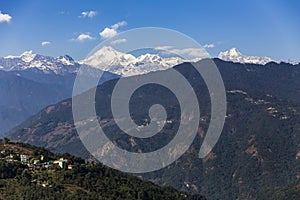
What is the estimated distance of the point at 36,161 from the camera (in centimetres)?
6141

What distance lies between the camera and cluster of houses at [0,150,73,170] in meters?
60.5

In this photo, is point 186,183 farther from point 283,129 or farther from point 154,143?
point 283,129

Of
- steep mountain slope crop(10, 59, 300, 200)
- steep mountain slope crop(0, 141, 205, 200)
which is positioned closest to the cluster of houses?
steep mountain slope crop(0, 141, 205, 200)

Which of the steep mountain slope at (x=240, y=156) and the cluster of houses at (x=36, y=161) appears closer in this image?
the cluster of houses at (x=36, y=161)

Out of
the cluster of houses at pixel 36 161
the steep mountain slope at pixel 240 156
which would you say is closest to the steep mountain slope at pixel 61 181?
the cluster of houses at pixel 36 161

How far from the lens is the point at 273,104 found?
197 m

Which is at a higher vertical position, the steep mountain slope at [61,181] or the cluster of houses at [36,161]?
the cluster of houses at [36,161]

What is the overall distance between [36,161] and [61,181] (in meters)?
6.68

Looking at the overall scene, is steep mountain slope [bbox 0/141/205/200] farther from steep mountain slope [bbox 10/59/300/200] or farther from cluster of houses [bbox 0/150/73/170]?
steep mountain slope [bbox 10/59/300/200]

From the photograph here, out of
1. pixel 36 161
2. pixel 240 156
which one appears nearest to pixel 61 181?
pixel 36 161

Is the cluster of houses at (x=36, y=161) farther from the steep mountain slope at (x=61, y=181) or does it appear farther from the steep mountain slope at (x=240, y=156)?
the steep mountain slope at (x=240, y=156)

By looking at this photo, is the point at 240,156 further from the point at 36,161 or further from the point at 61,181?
the point at 61,181

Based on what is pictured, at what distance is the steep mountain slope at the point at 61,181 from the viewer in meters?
52.3

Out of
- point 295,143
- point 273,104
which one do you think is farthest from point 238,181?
point 273,104
